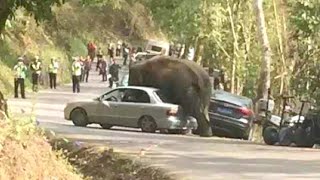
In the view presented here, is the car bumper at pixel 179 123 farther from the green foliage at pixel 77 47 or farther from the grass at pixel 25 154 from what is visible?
the green foliage at pixel 77 47

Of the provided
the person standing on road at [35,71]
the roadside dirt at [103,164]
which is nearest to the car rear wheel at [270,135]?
the roadside dirt at [103,164]

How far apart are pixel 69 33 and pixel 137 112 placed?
28.5 meters

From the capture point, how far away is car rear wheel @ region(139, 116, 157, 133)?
27172 mm

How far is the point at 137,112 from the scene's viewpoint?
27.1 meters

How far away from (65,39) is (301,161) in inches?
1385

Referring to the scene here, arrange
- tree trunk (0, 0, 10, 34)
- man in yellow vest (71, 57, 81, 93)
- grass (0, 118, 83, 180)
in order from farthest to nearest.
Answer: man in yellow vest (71, 57, 81, 93) < tree trunk (0, 0, 10, 34) < grass (0, 118, 83, 180)

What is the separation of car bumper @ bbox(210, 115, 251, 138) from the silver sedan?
712 mm

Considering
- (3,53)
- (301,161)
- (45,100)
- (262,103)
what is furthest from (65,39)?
(301,161)

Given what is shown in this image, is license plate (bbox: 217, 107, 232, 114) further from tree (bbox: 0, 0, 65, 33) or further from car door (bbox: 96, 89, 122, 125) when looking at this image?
tree (bbox: 0, 0, 65, 33)

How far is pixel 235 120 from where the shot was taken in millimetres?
27703

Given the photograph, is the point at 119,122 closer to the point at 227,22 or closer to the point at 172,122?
the point at 172,122

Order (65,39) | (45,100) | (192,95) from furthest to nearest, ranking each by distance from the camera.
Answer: (65,39)
(45,100)
(192,95)

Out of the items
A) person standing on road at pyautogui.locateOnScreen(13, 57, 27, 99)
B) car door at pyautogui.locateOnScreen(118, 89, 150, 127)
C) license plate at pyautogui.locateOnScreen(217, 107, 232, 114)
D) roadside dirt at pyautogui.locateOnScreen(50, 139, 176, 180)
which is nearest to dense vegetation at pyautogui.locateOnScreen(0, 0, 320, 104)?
person standing on road at pyautogui.locateOnScreen(13, 57, 27, 99)

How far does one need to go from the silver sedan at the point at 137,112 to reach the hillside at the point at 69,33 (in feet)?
17.5
